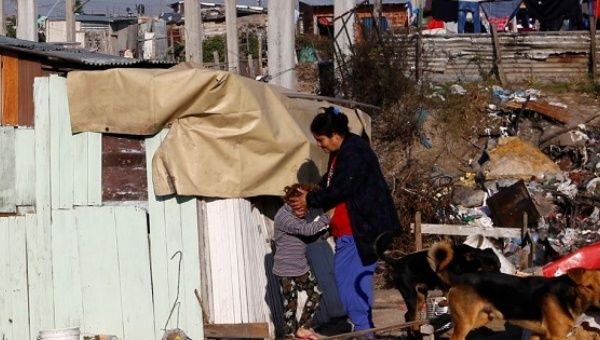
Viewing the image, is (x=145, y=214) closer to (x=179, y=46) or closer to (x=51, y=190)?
(x=51, y=190)

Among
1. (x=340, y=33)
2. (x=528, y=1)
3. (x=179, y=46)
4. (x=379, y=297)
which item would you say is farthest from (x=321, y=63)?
(x=179, y=46)

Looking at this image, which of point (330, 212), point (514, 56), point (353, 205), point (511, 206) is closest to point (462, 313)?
point (353, 205)

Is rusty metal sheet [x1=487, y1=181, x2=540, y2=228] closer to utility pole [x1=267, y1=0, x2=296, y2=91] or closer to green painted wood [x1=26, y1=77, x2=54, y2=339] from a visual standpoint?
utility pole [x1=267, y1=0, x2=296, y2=91]

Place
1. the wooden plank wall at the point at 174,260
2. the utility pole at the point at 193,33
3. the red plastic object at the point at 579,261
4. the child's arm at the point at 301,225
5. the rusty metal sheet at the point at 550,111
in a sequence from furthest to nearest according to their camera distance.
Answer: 1. the utility pole at the point at 193,33
2. the rusty metal sheet at the point at 550,111
3. the wooden plank wall at the point at 174,260
4. the red plastic object at the point at 579,261
5. the child's arm at the point at 301,225

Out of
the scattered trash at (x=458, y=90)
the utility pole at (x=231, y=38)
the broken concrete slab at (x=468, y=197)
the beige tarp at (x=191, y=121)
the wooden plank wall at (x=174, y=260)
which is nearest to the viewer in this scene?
the beige tarp at (x=191, y=121)

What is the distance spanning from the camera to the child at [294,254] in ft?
28.4

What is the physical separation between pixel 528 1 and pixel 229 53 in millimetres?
6666

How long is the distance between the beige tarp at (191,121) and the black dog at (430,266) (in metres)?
1.58

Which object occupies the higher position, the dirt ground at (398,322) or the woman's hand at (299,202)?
the woman's hand at (299,202)

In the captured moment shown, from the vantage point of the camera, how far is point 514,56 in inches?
834

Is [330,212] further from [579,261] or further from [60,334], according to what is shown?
[60,334]

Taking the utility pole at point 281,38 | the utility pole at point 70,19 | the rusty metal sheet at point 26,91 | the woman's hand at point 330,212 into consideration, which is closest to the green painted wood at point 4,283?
the rusty metal sheet at point 26,91

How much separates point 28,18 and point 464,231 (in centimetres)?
1182

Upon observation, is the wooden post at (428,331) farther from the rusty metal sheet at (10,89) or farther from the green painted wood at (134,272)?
the rusty metal sheet at (10,89)
